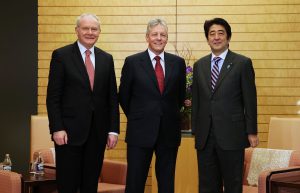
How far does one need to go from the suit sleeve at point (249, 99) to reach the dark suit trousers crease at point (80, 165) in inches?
41.7

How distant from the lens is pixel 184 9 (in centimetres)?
664

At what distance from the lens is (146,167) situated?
13.4ft

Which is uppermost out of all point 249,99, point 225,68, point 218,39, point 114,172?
point 218,39

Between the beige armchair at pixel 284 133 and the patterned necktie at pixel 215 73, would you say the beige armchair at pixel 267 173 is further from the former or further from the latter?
the patterned necktie at pixel 215 73

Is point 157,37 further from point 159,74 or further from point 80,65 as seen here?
point 80,65

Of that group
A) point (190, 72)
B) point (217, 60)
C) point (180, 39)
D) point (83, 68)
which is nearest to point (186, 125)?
point (190, 72)

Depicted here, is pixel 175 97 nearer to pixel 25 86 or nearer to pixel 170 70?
pixel 170 70

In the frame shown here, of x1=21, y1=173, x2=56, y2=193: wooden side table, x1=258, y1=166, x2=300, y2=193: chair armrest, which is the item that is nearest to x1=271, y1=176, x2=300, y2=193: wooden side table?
x1=258, y1=166, x2=300, y2=193: chair armrest

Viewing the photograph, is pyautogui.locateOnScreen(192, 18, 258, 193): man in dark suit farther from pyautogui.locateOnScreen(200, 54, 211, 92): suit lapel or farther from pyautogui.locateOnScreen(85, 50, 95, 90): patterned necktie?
pyautogui.locateOnScreen(85, 50, 95, 90): patterned necktie

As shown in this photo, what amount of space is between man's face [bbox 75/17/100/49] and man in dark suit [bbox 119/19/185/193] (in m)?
0.37

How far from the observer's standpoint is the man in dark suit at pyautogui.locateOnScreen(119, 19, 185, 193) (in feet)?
13.3

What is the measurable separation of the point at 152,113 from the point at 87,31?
29.5 inches

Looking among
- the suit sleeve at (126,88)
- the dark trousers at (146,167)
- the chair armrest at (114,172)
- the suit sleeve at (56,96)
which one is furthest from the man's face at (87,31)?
the chair armrest at (114,172)

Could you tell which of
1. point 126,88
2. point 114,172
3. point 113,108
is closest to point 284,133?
point 114,172
